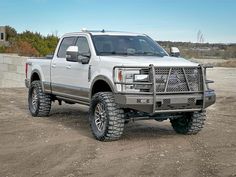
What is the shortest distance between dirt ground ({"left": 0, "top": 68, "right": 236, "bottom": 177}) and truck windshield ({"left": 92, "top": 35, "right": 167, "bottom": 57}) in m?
1.66

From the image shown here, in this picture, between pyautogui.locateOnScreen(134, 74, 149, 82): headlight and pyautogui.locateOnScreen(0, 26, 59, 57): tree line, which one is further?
pyautogui.locateOnScreen(0, 26, 59, 57): tree line

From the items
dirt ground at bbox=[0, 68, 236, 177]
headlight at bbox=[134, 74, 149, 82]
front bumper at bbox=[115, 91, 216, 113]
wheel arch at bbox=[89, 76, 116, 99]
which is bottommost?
dirt ground at bbox=[0, 68, 236, 177]

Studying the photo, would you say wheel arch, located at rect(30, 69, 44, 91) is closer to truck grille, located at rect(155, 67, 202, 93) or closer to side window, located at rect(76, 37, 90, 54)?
side window, located at rect(76, 37, 90, 54)

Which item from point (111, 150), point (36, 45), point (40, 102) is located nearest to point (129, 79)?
point (111, 150)

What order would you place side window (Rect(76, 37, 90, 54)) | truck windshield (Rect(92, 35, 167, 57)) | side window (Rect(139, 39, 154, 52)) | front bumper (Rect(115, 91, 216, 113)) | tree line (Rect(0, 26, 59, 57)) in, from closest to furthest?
front bumper (Rect(115, 91, 216, 113)), truck windshield (Rect(92, 35, 167, 57)), side window (Rect(76, 37, 90, 54)), side window (Rect(139, 39, 154, 52)), tree line (Rect(0, 26, 59, 57))

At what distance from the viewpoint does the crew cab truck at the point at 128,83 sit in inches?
345

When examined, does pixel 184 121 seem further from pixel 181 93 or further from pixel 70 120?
pixel 70 120

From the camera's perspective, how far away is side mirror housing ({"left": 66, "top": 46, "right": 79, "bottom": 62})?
9.96m

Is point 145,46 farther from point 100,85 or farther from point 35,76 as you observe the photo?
point 35,76

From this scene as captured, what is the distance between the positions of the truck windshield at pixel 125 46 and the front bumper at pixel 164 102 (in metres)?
1.53

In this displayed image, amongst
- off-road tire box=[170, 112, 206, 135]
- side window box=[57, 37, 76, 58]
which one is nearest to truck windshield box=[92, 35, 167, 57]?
side window box=[57, 37, 76, 58]

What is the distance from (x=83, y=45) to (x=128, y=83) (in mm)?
2279

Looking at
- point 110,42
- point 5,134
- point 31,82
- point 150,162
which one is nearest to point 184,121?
point 110,42

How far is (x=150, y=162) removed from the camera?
7.56 m
